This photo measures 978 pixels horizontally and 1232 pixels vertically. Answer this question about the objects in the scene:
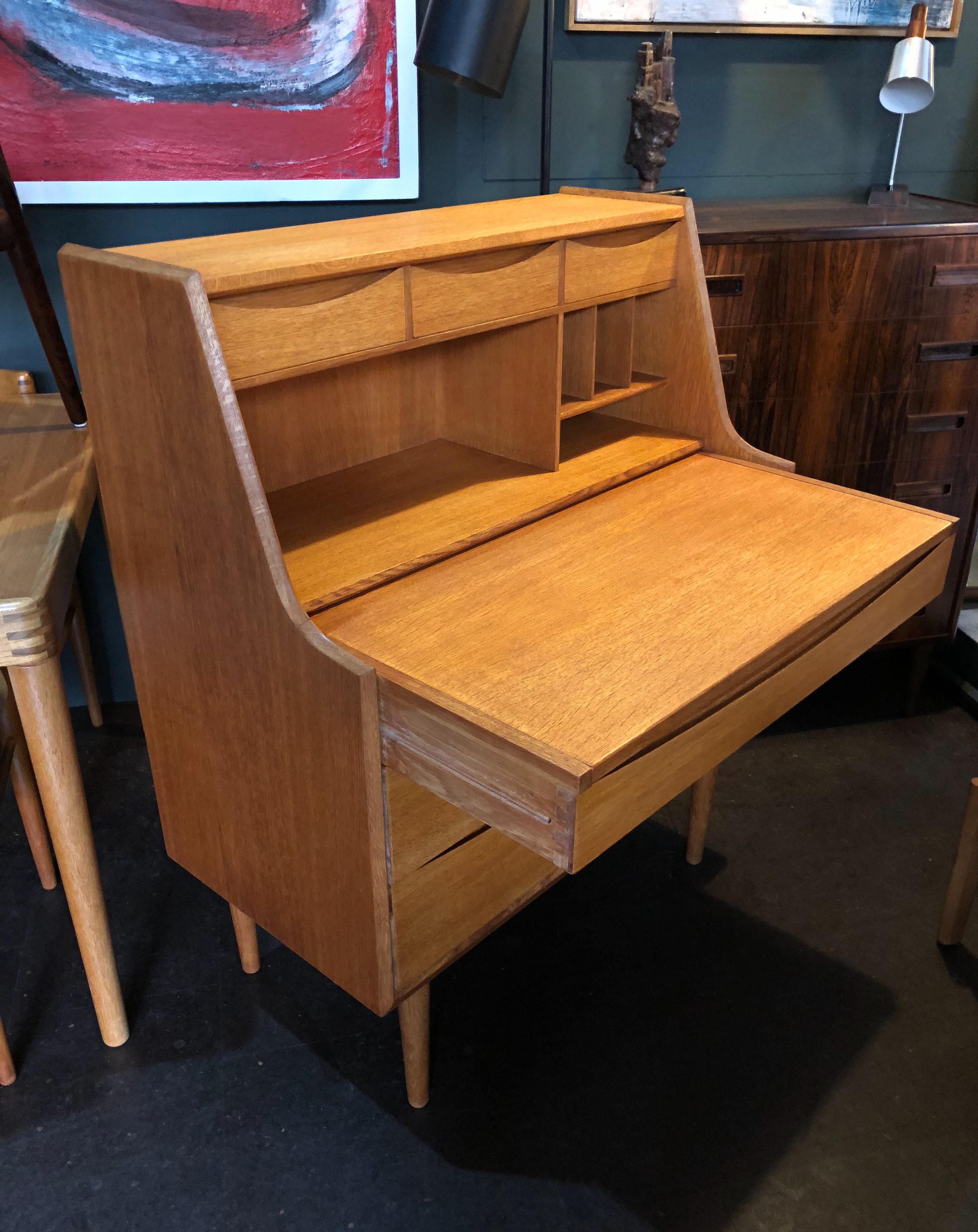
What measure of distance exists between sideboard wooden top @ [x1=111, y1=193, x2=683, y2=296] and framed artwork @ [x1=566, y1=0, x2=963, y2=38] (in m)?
0.75

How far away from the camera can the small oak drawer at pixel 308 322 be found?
120cm

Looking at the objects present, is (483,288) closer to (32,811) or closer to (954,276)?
(954,276)

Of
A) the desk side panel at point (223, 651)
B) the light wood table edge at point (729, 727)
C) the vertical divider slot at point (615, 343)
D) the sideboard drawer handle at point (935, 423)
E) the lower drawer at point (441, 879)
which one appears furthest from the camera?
the sideboard drawer handle at point (935, 423)

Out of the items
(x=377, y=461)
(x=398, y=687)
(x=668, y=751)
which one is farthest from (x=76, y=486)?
(x=668, y=751)

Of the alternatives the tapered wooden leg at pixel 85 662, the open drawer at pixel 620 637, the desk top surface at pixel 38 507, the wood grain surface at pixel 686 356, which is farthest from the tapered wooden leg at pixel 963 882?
the tapered wooden leg at pixel 85 662

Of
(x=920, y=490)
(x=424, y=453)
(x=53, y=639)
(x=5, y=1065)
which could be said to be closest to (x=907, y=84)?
(x=920, y=490)

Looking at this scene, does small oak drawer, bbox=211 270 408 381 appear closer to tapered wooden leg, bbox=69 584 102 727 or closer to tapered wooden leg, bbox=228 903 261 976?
tapered wooden leg, bbox=228 903 261 976

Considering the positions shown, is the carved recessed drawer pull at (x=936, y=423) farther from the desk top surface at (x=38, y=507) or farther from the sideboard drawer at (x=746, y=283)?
the desk top surface at (x=38, y=507)

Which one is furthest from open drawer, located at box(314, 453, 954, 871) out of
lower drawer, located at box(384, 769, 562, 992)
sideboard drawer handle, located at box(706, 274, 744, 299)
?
sideboard drawer handle, located at box(706, 274, 744, 299)

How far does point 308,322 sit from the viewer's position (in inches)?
50.1

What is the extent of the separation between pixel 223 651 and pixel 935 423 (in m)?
1.75

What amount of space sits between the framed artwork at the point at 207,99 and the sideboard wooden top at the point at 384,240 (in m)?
0.63

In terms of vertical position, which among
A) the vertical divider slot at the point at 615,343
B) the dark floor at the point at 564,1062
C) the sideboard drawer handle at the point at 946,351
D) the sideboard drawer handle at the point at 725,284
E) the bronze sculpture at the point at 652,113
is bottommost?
the dark floor at the point at 564,1062

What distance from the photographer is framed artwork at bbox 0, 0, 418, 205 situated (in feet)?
6.65
